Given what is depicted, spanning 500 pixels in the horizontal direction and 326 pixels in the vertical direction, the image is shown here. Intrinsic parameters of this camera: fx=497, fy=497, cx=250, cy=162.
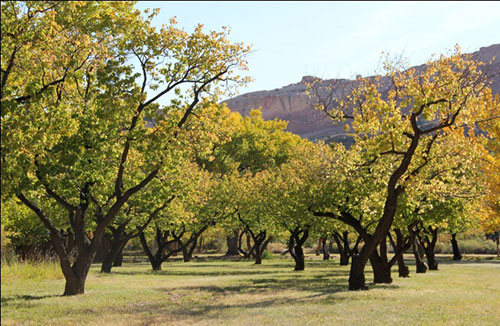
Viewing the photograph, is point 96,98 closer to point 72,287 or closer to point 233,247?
point 72,287

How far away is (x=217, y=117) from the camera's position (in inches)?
880

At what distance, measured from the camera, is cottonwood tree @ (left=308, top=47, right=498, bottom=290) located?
760 inches

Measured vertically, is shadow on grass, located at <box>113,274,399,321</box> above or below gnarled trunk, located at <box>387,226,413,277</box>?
below

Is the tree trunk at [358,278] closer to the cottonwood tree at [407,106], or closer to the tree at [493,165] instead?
the cottonwood tree at [407,106]

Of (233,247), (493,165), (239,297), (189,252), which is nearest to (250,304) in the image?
(239,297)

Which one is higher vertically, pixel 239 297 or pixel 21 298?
pixel 21 298

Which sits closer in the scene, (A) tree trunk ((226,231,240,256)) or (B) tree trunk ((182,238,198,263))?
(B) tree trunk ((182,238,198,263))

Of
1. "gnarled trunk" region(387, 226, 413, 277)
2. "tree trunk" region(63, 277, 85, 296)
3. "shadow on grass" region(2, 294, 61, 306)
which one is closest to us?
"shadow on grass" region(2, 294, 61, 306)

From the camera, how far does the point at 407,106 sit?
2103cm

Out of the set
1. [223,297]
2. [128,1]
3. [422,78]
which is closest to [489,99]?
[422,78]

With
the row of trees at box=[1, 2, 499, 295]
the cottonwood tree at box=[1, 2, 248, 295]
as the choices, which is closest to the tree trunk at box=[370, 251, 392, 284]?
the row of trees at box=[1, 2, 499, 295]

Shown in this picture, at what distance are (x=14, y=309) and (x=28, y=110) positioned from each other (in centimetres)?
696

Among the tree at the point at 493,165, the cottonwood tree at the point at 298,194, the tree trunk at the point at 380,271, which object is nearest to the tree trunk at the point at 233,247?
the cottonwood tree at the point at 298,194

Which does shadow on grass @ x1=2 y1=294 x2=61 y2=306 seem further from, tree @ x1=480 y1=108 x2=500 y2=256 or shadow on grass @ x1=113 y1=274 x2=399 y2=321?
tree @ x1=480 y1=108 x2=500 y2=256
